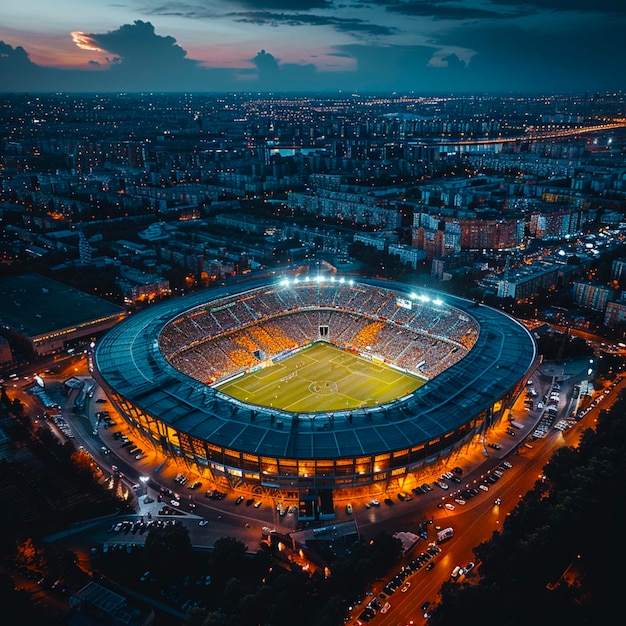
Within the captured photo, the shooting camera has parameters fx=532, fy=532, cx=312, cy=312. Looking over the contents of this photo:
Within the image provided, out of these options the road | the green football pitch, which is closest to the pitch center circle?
the green football pitch

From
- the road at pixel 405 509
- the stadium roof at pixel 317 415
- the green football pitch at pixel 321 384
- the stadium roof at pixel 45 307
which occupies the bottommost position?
the green football pitch at pixel 321 384

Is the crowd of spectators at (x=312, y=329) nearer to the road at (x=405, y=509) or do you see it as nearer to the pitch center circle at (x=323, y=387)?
the pitch center circle at (x=323, y=387)

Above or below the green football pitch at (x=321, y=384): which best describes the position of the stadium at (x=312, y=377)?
above

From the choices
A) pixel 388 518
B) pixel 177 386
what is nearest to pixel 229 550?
pixel 388 518

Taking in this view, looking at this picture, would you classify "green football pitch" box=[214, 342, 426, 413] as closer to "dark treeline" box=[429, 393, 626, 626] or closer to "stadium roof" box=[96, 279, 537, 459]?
"stadium roof" box=[96, 279, 537, 459]

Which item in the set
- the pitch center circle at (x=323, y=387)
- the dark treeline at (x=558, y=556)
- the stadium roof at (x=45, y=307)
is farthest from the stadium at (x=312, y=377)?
the stadium roof at (x=45, y=307)

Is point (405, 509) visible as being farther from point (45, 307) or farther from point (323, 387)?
point (45, 307)

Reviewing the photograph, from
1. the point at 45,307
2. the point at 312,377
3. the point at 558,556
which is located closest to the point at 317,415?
the point at 312,377
